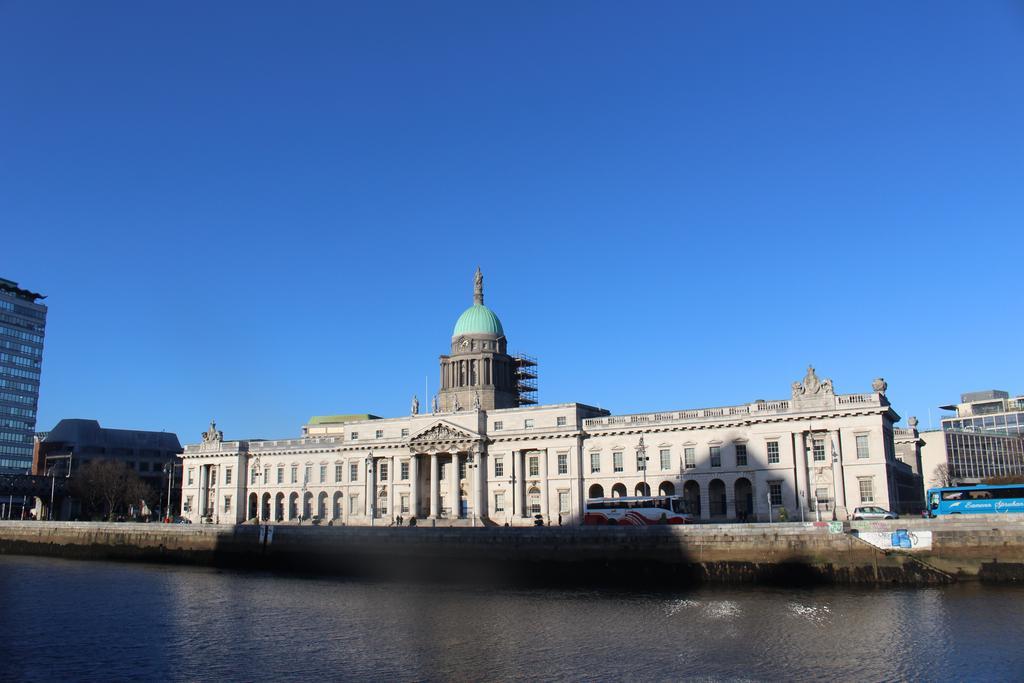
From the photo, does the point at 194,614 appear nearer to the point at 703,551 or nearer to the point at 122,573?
the point at 122,573

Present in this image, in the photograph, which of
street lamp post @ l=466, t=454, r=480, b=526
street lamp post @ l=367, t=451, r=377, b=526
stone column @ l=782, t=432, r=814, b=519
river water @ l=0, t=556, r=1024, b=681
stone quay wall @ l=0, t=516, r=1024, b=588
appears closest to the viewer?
river water @ l=0, t=556, r=1024, b=681

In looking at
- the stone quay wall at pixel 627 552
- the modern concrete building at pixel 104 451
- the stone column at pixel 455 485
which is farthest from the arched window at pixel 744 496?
the modern concrete building at pixel 104 451

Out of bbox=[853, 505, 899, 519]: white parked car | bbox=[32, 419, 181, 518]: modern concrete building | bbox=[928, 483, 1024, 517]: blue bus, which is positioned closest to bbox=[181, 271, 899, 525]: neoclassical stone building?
bbox=[853, 505, 899, 519]: white parked car

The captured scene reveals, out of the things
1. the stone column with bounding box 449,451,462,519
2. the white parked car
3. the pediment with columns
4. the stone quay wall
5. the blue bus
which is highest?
the pediment with columns

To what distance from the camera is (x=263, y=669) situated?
107ft

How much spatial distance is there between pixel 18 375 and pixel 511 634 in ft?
502

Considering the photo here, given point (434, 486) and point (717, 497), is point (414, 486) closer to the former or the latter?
point (434, 486)

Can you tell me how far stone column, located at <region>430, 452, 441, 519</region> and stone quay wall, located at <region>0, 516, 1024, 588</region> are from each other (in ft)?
86.3

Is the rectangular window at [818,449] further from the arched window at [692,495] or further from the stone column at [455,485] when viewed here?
the stone column at [455,485]

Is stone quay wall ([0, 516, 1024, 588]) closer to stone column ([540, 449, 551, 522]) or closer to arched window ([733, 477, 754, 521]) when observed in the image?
arched window ([733, 477, 754, 521])

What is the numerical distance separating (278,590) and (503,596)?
1549cm

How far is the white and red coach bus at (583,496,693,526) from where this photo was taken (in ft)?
225

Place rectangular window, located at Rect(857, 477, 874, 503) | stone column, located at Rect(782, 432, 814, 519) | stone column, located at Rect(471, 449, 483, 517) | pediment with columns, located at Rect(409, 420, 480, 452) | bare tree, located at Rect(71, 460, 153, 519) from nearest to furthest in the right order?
1. rectangular window, located at Rect(857, 477, 874, 503)
2. stone column, located at Rect(782, 432, 814, 519)
3. stone column, located at Rect(471, 449, 483, 517)
4. pediment with columns, located at Rect(409, 420, 480, 452)
5. bare tree, located at Rect(71, 460, 153, 519)

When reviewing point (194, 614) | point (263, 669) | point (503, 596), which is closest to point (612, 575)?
point (503, 596)
